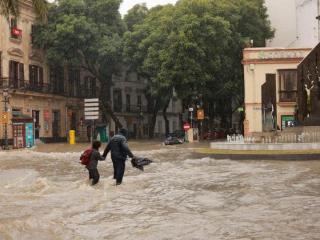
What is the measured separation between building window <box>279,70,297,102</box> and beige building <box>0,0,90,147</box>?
20.2 m

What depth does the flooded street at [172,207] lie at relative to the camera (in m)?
8.20

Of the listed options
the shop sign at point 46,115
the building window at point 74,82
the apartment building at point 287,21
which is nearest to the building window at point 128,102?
the building window at point 74,82

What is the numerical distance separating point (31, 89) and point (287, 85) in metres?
22.3

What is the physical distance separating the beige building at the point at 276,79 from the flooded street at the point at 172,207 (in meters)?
25.9

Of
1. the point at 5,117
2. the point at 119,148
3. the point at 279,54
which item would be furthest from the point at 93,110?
the point at 119,148

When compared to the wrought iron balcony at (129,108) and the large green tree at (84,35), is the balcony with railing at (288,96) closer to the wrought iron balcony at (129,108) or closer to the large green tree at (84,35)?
the large green tree at (84,35)

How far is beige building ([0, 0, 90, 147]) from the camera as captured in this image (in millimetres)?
44750

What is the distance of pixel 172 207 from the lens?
10.6 metres

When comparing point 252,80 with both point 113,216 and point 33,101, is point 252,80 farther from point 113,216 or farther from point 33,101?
point 113,216

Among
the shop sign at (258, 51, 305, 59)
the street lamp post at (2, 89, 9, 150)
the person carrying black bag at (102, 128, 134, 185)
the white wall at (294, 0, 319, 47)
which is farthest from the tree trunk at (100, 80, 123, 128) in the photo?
the person carrying black bag at (102, 128, 134, 185)

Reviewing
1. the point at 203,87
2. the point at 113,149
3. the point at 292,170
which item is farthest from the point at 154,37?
the point at 113,149

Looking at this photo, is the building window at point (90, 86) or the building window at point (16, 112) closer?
the building window at point (16, 112)

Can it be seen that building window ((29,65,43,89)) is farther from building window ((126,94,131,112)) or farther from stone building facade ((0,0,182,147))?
building window ((126,94,131,112))

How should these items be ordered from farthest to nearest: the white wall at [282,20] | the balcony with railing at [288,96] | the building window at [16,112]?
the white wall at [282,20], the building window at [16,112], the balcony with railing at [288,96]
